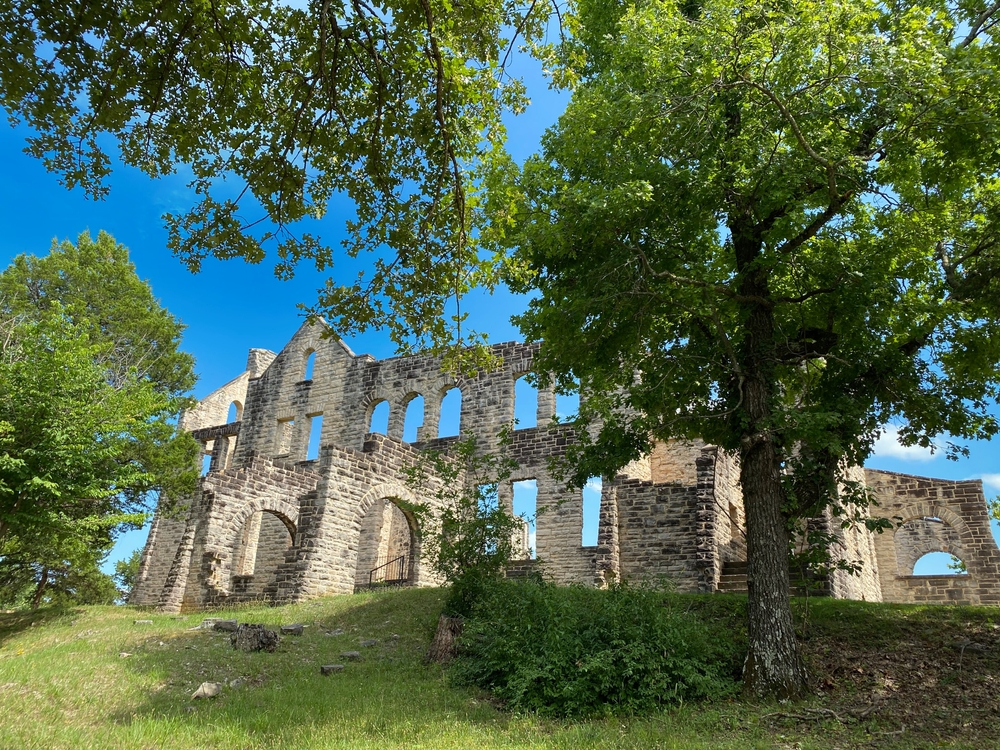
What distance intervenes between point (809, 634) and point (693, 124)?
7171mm

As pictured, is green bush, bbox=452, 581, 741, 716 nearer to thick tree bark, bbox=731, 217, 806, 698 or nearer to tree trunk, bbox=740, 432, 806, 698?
tree trunk, bbox=740, 432, 806, 698

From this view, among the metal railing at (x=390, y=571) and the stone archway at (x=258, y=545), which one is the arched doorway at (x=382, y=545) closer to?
the metal railing at (x=390, y=571)

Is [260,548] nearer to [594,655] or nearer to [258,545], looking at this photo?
→ [258,545]

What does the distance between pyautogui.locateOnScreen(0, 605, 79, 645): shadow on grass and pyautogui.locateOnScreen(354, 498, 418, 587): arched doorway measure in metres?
7.85

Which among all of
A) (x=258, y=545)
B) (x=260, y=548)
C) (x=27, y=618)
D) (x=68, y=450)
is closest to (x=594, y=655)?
(x=68, y=450)

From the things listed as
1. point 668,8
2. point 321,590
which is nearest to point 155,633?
point 321,590

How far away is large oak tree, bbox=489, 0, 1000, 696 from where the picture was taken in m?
8.01

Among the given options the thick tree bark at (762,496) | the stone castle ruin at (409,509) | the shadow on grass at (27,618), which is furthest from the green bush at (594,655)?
the shadow on grass at (27,618)

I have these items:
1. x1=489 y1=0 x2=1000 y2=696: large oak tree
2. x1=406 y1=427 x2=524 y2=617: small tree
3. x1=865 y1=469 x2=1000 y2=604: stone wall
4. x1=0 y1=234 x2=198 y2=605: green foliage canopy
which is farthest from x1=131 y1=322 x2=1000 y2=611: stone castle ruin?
x1=489 y1=0 x2=1000 y2=696: large oak tree

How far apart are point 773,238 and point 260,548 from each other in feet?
64.2

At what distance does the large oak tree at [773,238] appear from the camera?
8008 mm

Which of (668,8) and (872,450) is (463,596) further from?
(668,8)

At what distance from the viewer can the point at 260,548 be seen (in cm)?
2333

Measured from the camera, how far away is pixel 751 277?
9875 mm
